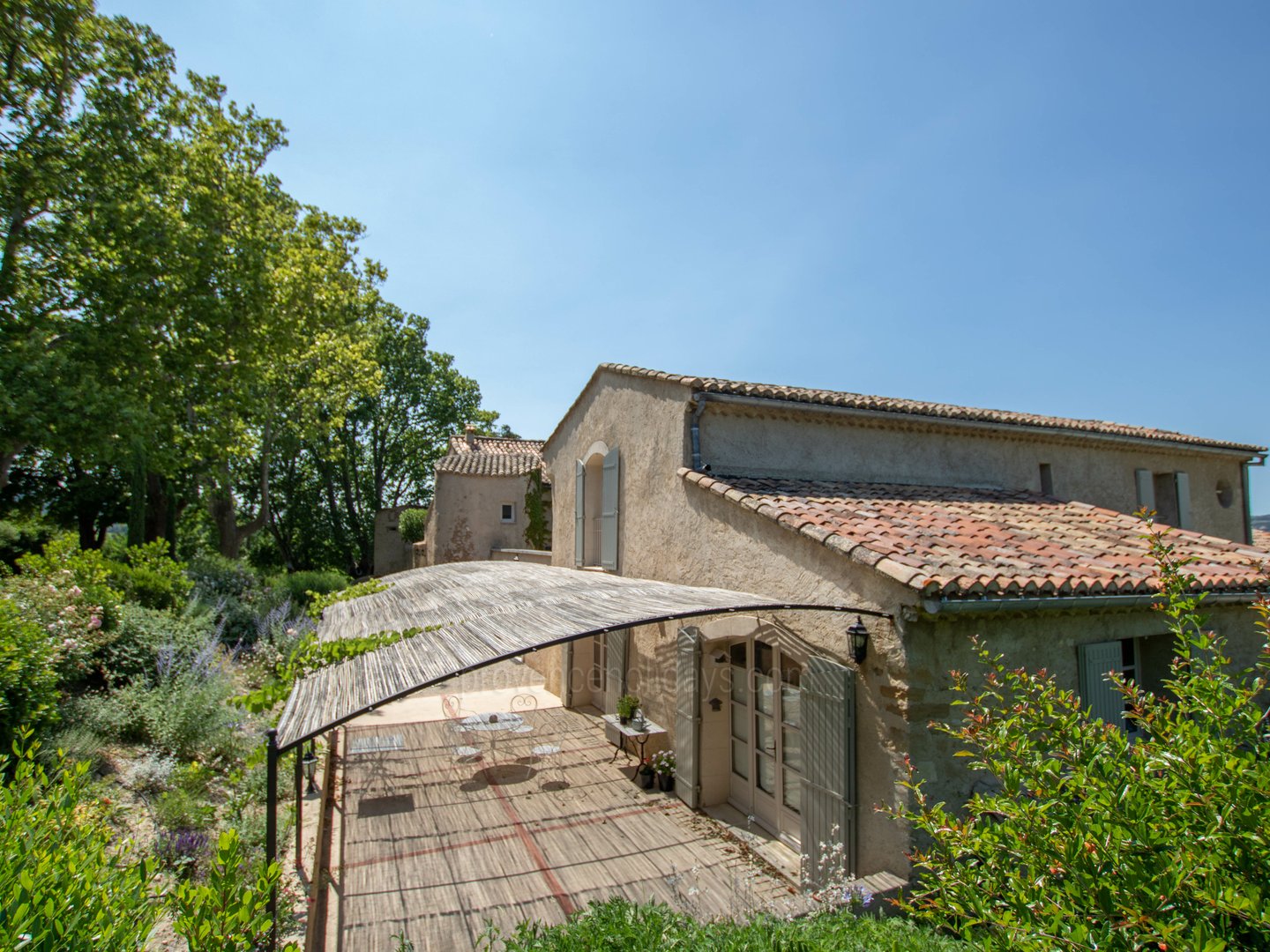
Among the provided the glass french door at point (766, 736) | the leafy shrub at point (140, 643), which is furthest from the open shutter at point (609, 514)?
the leafy shrub at point (140, 643)

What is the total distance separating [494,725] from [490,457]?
664 inches

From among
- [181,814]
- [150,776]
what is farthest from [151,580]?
[181,814]

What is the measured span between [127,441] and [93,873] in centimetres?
1407

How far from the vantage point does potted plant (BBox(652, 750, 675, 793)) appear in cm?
949

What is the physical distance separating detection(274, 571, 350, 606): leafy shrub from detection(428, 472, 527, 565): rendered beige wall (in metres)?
3.84

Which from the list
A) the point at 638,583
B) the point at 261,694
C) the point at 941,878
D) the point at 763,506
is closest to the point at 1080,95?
the point at 763,506

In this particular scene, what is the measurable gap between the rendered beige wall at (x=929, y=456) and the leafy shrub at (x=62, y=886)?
7.41 m

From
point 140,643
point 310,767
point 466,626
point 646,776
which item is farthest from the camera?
point 140,643

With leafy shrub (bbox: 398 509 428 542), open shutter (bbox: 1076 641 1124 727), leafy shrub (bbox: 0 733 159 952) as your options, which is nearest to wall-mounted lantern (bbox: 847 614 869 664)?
open shutter (bbox: 1076 641 1124 727)

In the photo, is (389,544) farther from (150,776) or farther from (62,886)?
(62,886)

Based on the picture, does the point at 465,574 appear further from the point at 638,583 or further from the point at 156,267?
the point at 156,267

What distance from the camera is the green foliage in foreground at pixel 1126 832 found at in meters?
2.19

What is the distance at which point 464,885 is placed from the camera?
6.97 meters

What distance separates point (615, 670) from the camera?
11953 millimetres
